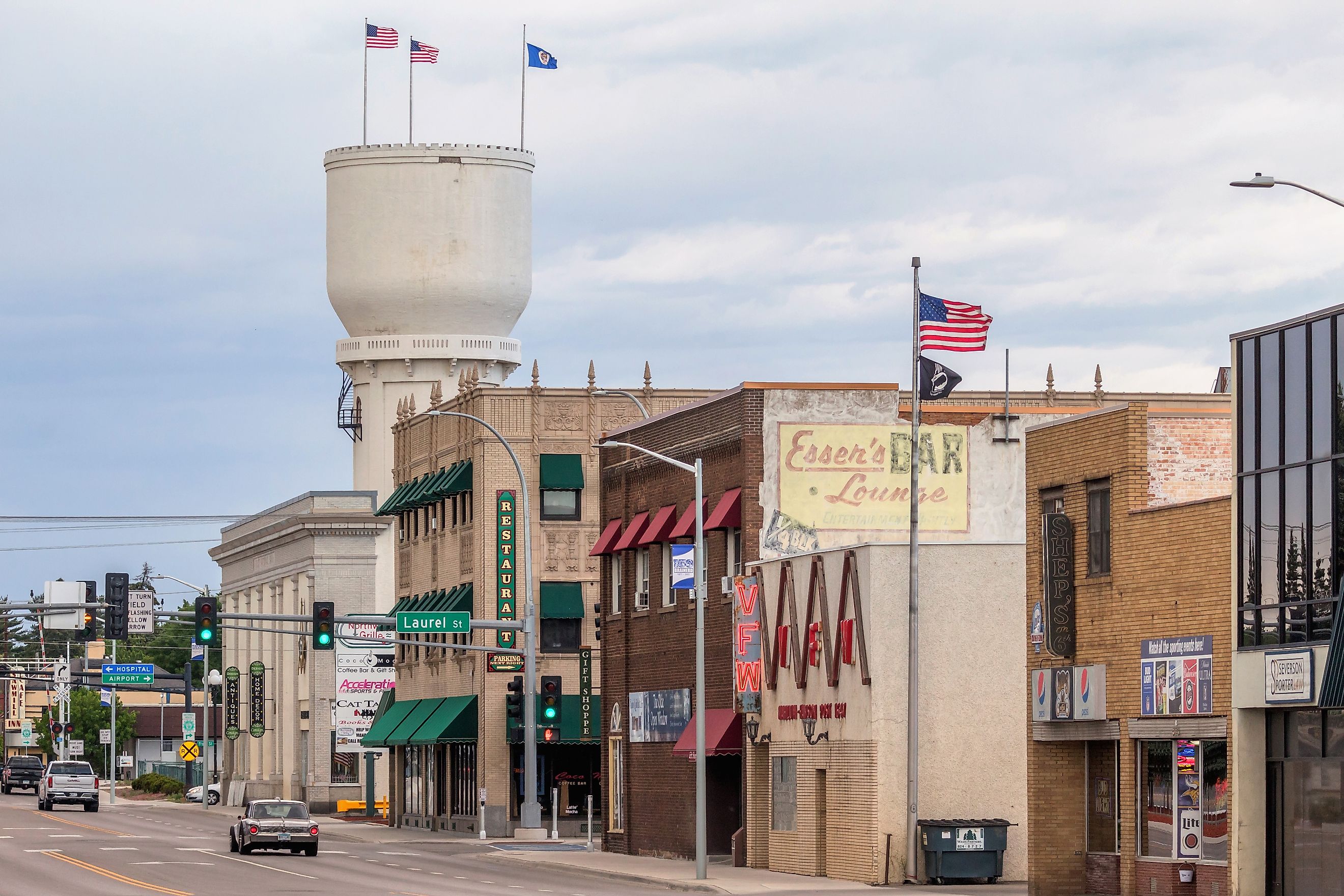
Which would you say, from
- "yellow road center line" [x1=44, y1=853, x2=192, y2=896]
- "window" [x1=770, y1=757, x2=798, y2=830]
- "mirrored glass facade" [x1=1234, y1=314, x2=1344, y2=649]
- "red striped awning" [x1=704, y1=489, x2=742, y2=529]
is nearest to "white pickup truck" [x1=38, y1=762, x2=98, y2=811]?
"yellow road center line" [x1=44, y1=853, x2=192, y2=896]

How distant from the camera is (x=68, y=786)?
87000 mm

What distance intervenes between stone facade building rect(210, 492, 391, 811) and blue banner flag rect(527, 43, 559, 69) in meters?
19.7

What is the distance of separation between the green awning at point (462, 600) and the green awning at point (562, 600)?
2502 mm

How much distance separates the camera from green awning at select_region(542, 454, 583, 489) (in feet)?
215

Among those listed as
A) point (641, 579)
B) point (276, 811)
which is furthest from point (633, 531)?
point (276, 811)

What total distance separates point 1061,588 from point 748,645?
444 inches

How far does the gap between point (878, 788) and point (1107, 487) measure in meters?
Answer: 8.37

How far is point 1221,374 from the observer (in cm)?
5947

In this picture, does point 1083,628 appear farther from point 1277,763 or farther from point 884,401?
point 884,401

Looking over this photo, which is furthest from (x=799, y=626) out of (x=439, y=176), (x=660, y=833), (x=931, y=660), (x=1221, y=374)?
(x=439, y=176)

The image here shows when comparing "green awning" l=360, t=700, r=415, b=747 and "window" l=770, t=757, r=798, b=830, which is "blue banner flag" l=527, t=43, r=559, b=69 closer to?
"green awning" l=360, t=700, r=415, b=747

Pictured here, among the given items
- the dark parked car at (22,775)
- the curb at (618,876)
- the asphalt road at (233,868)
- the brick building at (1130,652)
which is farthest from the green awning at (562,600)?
the dark parked car at (22,775)

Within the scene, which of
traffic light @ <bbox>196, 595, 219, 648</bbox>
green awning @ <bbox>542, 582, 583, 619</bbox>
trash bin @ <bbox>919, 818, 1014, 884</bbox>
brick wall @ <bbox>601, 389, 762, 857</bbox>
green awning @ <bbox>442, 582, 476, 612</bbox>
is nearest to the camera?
trash bin @ <bbox>919, 818, 1014, 884</bbox>

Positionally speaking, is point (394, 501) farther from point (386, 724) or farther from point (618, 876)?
point (618, 876)
